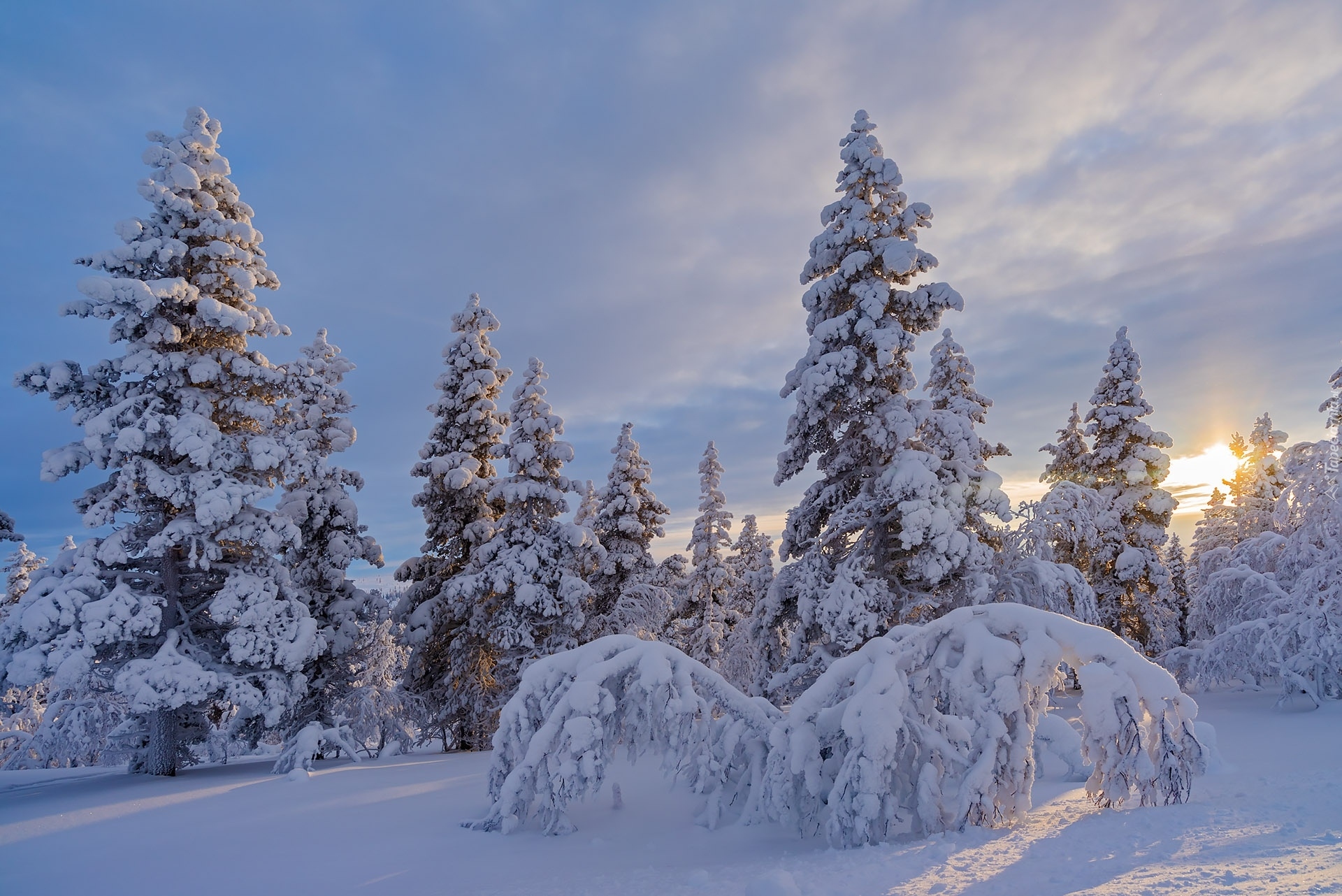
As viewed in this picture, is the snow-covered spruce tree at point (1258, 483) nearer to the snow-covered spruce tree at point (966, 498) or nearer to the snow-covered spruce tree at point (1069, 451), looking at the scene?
the snow-covered spruce tree at point (1069, 451)

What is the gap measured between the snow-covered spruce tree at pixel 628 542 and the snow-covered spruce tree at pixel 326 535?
7.49m

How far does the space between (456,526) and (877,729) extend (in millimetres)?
16690

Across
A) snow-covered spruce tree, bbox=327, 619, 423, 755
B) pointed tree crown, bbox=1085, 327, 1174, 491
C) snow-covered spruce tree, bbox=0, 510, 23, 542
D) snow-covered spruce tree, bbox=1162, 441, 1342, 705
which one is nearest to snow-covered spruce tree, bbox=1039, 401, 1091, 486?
pointed tree crown, bbox=1085, 327, 1174, 491

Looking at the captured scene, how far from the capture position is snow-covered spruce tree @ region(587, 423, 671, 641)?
74.1ft

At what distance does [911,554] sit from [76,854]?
44.1 feet

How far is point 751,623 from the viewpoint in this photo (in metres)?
15.5

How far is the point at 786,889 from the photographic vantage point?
4.82m

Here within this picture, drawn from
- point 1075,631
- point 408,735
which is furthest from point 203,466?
point 1075,631

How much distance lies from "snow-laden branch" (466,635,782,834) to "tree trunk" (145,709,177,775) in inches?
387

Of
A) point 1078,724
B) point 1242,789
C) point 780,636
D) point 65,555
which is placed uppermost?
point 65,555

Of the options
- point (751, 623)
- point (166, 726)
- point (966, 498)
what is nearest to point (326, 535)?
point (166, 726)

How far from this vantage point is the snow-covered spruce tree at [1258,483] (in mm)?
28031

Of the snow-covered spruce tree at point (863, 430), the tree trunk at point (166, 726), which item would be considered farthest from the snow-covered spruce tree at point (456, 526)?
the snow-covered spruce tree at point (863, 430)

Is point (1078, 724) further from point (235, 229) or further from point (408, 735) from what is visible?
point (235, 229)
